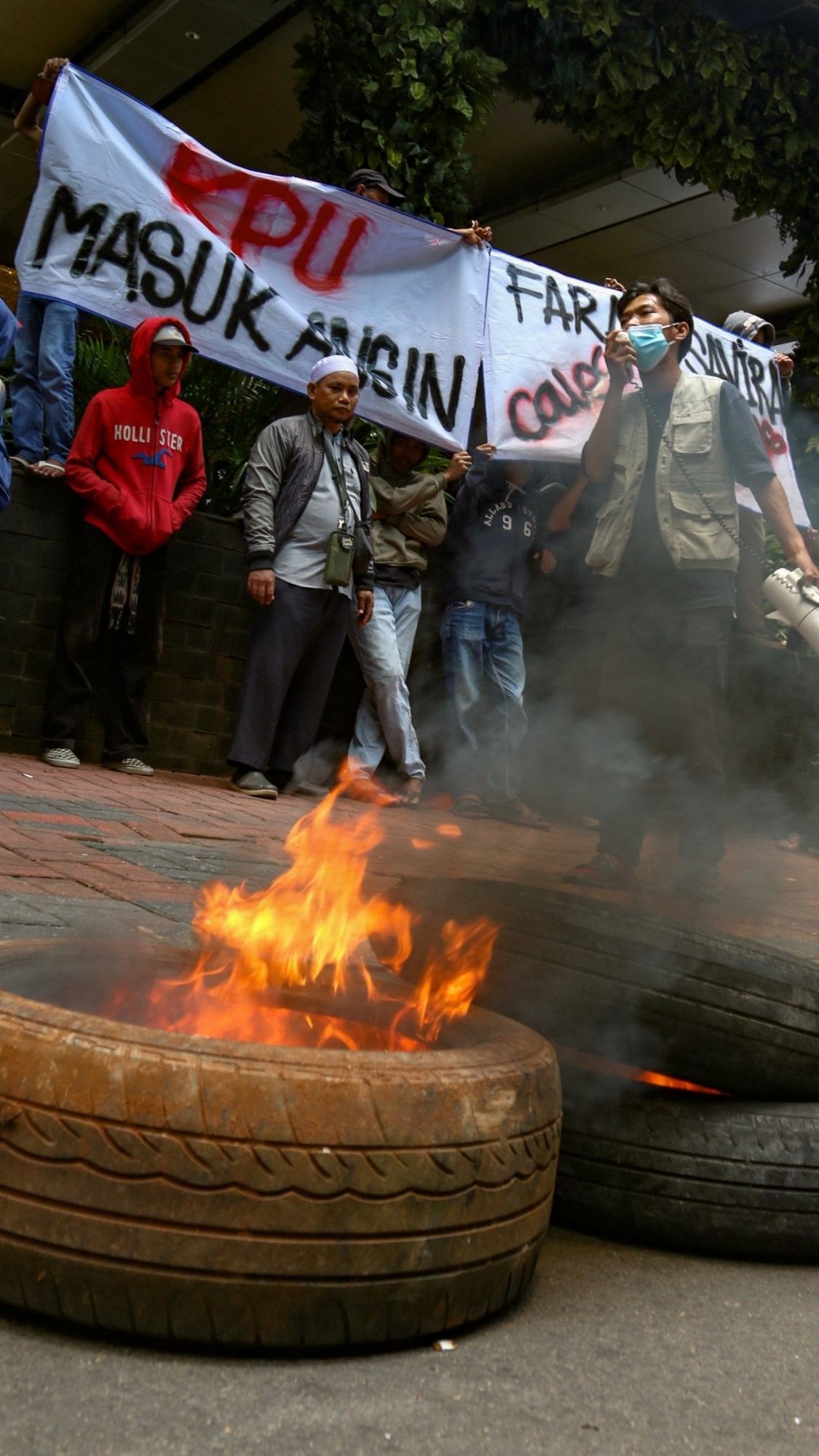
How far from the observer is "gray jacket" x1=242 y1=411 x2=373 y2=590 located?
6957 millimetres

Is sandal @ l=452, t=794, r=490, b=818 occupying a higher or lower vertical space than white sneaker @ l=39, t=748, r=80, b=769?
higher

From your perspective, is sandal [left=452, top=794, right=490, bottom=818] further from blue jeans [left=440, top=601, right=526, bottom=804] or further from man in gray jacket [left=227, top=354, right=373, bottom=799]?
man in gray jacket [left=227, top=354, right=373, bottom=799]

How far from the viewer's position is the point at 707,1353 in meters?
1.66

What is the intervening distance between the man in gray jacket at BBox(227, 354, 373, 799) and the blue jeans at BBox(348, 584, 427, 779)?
363 millimetres

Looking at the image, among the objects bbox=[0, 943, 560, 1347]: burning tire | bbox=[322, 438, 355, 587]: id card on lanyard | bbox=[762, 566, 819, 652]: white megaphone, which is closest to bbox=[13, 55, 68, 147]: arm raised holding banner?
bbox=[322, 438, 355, 587]: id card on lanyard

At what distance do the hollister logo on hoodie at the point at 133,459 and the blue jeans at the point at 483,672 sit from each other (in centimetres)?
168

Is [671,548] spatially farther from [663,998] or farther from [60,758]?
[60,758]

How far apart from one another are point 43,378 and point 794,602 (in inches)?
154

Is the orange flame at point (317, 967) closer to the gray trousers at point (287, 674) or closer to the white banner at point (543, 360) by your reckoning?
the gray trousers at point (287, 674)

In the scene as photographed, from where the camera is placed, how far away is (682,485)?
→ 465 centimetres

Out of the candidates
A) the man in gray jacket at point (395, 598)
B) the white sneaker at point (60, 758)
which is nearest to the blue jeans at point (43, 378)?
the white sneaker at point (60, 758)

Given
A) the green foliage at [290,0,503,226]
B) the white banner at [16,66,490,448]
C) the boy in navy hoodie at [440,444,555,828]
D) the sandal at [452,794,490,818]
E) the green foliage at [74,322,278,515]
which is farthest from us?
the green foliage at [74,322,278,515]

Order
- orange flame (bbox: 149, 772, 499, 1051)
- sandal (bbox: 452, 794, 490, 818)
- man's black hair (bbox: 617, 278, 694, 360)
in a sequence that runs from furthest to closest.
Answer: sandal (bbox: 452, 794, 490, 818), man's black hair (bbox: 617, 278, 694, 360), orange flame (bbox: 149, 772, 499, 1051)

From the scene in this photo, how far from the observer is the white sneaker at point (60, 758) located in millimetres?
6926
